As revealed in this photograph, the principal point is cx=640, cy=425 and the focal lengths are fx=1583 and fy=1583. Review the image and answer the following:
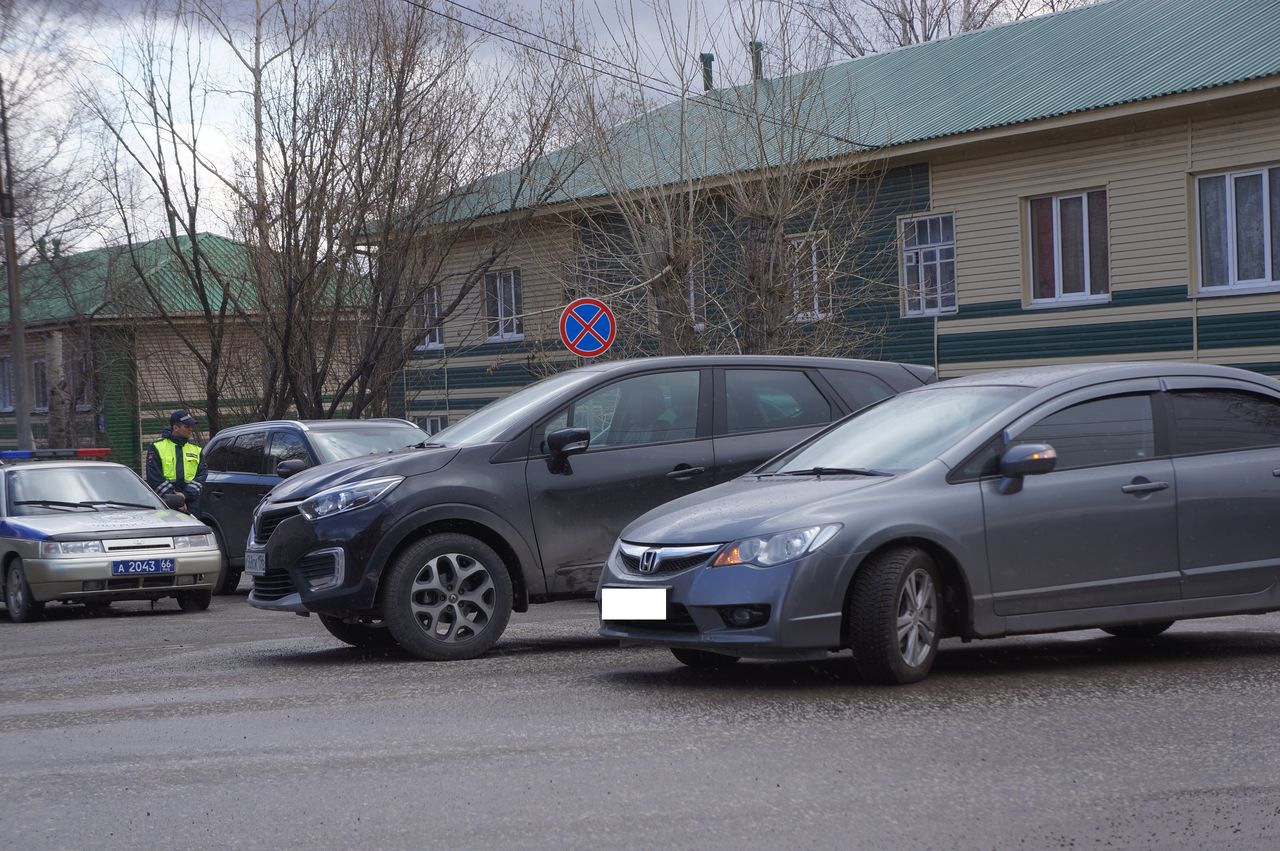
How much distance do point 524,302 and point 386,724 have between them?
23968 millimetres

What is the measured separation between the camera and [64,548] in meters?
13.9

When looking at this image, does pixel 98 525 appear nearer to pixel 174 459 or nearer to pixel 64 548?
pixel 64 548

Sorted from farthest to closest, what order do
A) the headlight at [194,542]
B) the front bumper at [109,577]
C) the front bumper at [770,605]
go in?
1. the headlight at [194,542]
2. the front bumper at [109,577]
3. the front bumper at [770,605]

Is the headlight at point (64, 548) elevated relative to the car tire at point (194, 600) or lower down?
elevated

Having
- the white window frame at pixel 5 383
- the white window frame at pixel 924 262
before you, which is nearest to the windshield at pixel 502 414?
the white window frame at pixel 924 262

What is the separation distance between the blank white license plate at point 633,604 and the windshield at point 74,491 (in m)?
8.76

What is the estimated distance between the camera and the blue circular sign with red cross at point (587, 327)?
57.9ft

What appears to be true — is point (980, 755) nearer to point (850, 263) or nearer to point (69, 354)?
point (850, 263)

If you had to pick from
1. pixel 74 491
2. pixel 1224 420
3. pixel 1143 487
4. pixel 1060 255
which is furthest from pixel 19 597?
pixel 1060 255

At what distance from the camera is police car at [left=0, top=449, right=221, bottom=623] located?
13812mm

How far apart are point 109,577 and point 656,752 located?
919 cm

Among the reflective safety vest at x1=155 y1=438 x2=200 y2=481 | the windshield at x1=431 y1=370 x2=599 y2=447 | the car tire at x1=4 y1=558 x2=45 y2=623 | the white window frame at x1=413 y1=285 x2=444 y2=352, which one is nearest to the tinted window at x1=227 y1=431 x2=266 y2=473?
the reflective safety vest at x1=155 y1=438 x2=200 y2=481

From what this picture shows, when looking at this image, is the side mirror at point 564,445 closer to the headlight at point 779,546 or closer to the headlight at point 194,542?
the headlight at point 779,546

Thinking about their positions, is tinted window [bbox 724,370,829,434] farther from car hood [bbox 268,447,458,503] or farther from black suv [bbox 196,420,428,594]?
black suv [bbox 196,420,428,594]
